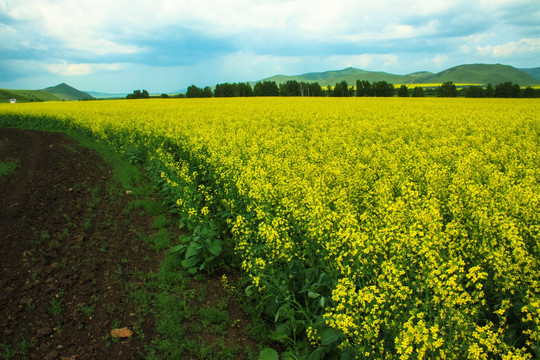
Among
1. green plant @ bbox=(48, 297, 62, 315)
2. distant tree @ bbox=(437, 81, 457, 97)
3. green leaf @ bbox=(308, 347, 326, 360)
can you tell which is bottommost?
green plant @ bbox=(48, 297, 62, 315)

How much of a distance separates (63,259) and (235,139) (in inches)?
286

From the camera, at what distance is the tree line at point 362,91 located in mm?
54963

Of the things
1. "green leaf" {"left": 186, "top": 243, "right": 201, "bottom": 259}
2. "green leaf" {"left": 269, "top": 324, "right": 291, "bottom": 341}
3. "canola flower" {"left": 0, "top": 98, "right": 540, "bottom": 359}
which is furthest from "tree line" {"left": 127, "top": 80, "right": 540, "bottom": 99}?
"green leaf" {"left": 269, "top": 324, "right": 291, "bottom": 341}

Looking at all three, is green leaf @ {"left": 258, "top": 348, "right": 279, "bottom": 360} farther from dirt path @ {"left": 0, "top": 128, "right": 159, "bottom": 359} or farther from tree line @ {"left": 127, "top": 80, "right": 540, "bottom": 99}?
tree line @ {"left": 127, "top": 80, "right": 540, "bottom": 99}

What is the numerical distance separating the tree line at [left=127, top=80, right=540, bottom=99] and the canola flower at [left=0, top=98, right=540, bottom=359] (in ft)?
164

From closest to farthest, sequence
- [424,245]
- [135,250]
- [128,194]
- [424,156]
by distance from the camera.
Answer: [424,245], [135,250], [424,156], [128,194]

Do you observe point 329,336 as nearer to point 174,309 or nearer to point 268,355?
point 268,355

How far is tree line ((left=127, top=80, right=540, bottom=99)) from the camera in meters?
55.0

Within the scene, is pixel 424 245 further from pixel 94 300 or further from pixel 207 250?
pixel 94 300

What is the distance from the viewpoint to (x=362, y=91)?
7238cm

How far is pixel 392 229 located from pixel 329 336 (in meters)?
1.47

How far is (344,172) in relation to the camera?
780cm

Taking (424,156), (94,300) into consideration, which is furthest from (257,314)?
(424,156)

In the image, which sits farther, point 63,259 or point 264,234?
point 63,259
